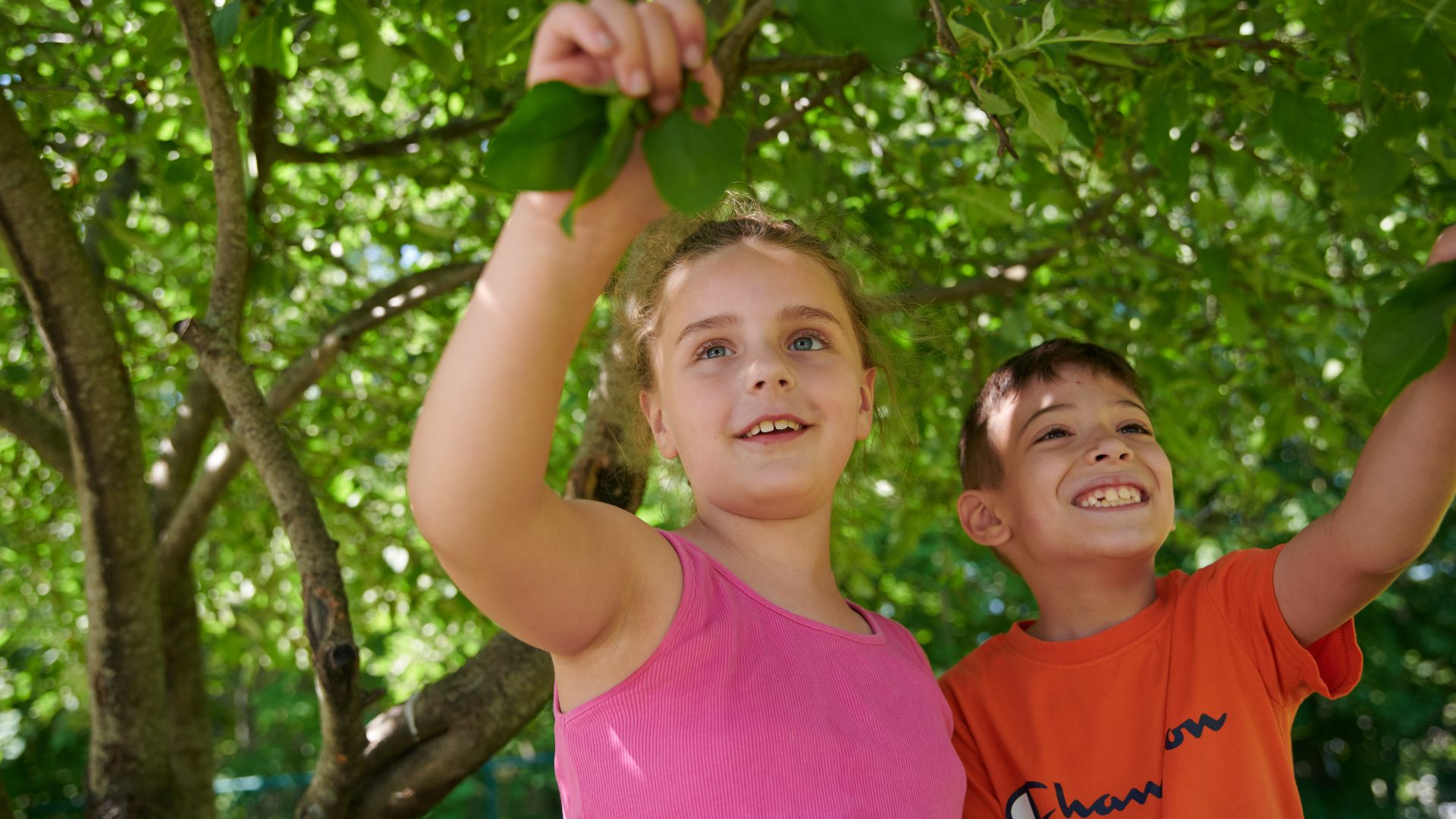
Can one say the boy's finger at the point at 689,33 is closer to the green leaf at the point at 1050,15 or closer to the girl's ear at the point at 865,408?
the green leaf at the point at 1050,15

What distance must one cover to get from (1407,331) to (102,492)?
2.38m

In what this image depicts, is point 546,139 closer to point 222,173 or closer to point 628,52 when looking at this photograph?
point 628,52

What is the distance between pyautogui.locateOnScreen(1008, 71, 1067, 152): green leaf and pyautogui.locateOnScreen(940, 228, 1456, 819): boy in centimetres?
59

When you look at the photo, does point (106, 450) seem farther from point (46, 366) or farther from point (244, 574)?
point (244, 574)

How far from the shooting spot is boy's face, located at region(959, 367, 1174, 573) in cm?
206

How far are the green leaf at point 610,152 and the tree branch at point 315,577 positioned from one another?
4.34 feet

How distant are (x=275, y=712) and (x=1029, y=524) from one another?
44.4ft

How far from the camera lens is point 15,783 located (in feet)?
39.2

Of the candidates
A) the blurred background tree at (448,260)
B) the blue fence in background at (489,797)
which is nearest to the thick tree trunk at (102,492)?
the blurred background tree at (448,260)

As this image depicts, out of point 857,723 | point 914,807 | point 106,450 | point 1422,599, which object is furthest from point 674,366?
point 1422,599

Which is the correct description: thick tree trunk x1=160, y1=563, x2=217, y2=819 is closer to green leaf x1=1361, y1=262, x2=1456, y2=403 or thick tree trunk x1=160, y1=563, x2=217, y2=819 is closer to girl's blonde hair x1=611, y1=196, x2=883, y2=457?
girl's blonde hair x1=611, y1=196, x2=883, y2=457

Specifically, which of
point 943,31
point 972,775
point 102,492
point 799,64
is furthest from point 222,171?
point 972,775

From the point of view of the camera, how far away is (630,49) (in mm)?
831

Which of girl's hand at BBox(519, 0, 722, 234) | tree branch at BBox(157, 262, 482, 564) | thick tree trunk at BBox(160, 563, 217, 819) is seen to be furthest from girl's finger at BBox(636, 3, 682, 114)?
thick tree trunk at BBox(160, 563, 217, 819)
